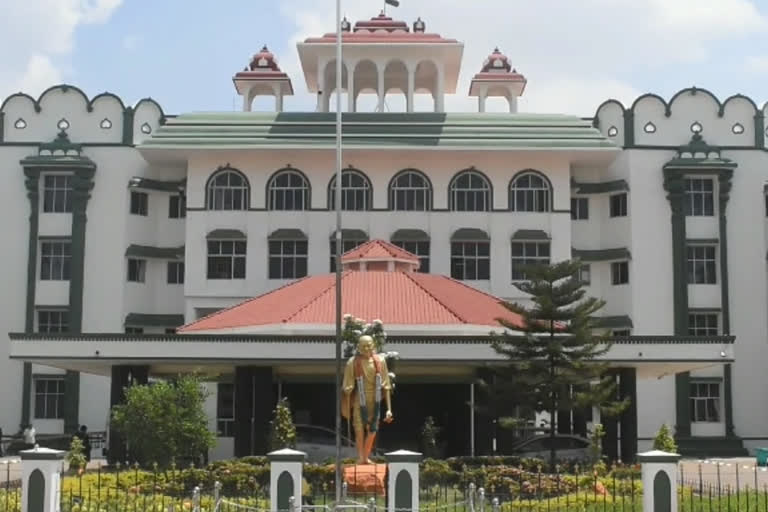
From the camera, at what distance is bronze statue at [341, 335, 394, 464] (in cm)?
2244

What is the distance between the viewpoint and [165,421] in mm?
25719

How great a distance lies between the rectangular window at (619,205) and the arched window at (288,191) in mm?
11259

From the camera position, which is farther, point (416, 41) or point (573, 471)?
point (416, 41)

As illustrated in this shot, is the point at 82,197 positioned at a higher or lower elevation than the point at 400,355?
higher

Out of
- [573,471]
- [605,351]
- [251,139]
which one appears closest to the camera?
[573,471]

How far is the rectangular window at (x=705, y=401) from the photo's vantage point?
42.3m

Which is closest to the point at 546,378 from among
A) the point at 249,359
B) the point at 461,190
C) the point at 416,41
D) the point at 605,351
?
the point at 605,351

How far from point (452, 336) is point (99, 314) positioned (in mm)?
17586

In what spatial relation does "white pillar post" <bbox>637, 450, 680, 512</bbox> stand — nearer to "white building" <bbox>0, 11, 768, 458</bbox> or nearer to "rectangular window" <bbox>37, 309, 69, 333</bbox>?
"white building" <bbox>0, 11, 768, 458</bbox>

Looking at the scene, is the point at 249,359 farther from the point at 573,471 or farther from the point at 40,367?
the point at 40,367

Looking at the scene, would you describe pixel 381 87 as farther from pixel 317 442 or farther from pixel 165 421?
pixel 165 421

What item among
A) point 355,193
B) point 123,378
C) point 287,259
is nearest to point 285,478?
point 123,378

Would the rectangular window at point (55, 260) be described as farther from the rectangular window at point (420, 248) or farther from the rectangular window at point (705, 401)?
the rectangular window at point (705, 401)

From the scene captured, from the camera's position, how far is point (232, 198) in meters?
42.1
